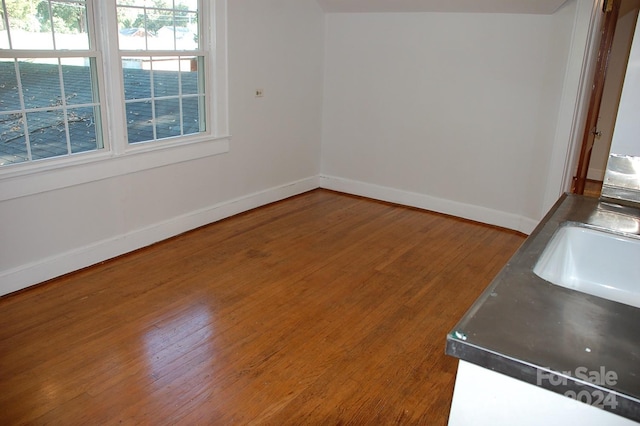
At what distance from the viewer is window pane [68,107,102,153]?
133 inches

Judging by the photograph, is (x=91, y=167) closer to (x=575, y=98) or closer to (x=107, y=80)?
(x=107, y=80)

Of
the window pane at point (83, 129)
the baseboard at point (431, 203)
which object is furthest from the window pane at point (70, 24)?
the baseboard at point (431, 203)

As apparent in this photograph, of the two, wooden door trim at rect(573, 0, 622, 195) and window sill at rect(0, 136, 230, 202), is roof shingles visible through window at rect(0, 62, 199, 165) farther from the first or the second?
wooden door trim at rect(573, 0, 622, 195)

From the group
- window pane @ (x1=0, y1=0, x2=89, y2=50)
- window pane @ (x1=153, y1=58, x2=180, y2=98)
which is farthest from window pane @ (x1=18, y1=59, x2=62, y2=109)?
window pane @ (x1=153, y1=58, x2=180, y2=98)

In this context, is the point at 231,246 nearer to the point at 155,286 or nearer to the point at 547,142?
the point at 155,286

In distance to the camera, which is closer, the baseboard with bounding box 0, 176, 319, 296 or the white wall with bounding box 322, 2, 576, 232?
the baseboard with bounding box 0, 176, 319, 296

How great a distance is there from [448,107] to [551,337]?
4.02 meters

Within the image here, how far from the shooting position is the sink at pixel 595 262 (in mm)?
1606

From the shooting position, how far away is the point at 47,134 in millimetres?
3262

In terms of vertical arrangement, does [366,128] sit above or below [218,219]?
above

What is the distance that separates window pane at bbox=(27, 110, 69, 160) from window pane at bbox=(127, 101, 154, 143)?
0.51m

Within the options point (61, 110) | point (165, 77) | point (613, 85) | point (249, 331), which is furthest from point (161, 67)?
point (613, 85)

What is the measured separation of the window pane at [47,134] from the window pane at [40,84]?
2.7 inches

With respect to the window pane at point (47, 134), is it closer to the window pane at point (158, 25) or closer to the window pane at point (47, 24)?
the window pane at point (47, 24)
